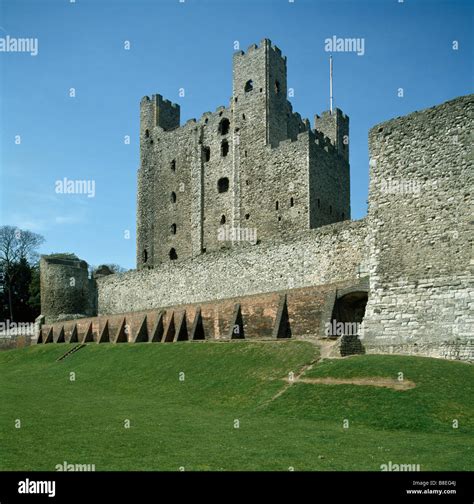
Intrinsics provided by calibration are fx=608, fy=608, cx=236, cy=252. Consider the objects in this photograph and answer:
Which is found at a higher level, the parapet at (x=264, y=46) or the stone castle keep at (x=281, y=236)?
the parapet at (x=264, y=46)

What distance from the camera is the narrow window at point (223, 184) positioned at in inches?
2055

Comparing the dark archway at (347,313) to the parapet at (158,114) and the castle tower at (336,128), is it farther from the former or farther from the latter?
the parapet at (158,114)

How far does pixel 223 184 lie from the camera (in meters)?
52.6

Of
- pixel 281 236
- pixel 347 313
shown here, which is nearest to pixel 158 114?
pixel 281 236

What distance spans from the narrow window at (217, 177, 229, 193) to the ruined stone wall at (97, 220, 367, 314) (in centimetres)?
1037

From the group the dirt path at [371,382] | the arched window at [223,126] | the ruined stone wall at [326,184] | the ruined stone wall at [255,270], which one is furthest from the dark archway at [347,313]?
the arched window at [223,126]

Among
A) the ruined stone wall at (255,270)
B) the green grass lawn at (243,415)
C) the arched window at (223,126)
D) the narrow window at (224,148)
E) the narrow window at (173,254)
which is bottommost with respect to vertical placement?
the green grass lawn at (243,415)

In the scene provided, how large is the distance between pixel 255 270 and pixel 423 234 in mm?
15365

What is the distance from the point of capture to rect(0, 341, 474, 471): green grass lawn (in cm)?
1127

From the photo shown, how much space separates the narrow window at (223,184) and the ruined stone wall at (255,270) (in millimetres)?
10365

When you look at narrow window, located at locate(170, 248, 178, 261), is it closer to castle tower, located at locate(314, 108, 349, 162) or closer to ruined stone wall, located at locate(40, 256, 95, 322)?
ruined stone wall, located at locate(40, 256, 95, 322)
